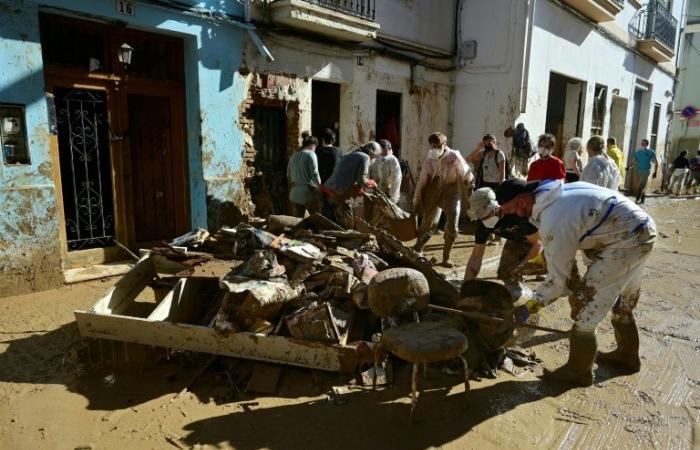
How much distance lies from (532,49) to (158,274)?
9376 millimetres

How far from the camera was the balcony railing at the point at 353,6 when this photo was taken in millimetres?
8056

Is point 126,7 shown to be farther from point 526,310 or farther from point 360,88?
point 526,310

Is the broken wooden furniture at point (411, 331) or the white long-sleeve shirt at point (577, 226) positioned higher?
the white long-sleeve shirt at point (577, 226)

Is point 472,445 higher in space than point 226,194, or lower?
lower

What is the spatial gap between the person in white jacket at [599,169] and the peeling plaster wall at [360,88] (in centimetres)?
433

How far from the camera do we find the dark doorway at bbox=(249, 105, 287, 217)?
8039 mm

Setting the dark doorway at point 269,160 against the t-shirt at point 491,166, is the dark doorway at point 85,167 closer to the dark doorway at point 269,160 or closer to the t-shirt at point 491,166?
the dark doorway at point 269,160

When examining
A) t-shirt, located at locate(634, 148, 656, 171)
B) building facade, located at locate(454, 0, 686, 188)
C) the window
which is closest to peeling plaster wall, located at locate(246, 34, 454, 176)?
building facade, located at locate(454, 0, 686, 188)

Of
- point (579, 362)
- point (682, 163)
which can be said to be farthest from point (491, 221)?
point (682, 163)

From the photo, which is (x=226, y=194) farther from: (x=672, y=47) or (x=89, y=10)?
(x=672, y=47)

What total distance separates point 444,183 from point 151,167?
13.9 ft

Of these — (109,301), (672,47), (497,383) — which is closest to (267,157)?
(109,301)

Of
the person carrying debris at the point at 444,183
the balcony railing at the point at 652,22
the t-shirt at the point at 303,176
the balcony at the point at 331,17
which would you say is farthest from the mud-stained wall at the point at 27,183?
the balcony railing at the point at 652,22

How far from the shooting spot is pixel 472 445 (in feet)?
10.2
